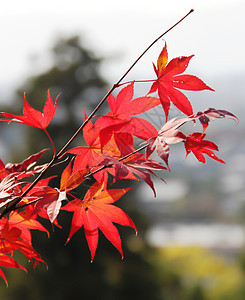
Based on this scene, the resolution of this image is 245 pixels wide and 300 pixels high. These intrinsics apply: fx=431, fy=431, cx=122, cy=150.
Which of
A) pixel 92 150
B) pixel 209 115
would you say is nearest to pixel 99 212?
pixel 92 150

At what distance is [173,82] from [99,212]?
20 centimetres

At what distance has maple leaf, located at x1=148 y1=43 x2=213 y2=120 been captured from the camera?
561mm

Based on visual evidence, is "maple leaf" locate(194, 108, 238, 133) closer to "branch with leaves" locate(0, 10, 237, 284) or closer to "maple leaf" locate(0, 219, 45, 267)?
"branch with leaves" locate(0, 10, 237, 284)

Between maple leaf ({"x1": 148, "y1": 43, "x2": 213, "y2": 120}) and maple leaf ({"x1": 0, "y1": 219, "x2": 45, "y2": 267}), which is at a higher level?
maple leaf ({"x1": 148, "y1": 43, "x2": 213, "y2": 120})

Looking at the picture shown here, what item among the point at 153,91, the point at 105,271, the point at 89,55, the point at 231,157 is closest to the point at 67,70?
the point at 89,55

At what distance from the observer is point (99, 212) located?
1.86ft

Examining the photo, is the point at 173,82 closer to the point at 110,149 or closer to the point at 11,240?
the point at 110,149

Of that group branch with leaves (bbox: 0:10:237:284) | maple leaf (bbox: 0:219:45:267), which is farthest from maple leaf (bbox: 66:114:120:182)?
maple leaf (bbox: 0:219:45:267)

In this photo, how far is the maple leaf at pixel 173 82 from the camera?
56 cm

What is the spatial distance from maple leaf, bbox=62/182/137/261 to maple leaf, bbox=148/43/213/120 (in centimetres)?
13

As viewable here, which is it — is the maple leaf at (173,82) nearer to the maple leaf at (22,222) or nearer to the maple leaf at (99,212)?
the maple leaf at (99,212)

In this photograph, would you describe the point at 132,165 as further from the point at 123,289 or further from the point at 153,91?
the point at 123,289

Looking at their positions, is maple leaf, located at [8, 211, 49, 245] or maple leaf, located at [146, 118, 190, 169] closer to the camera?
maple leaf, located at [146, 118, 190, 169]

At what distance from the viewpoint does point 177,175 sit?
1028 inches
